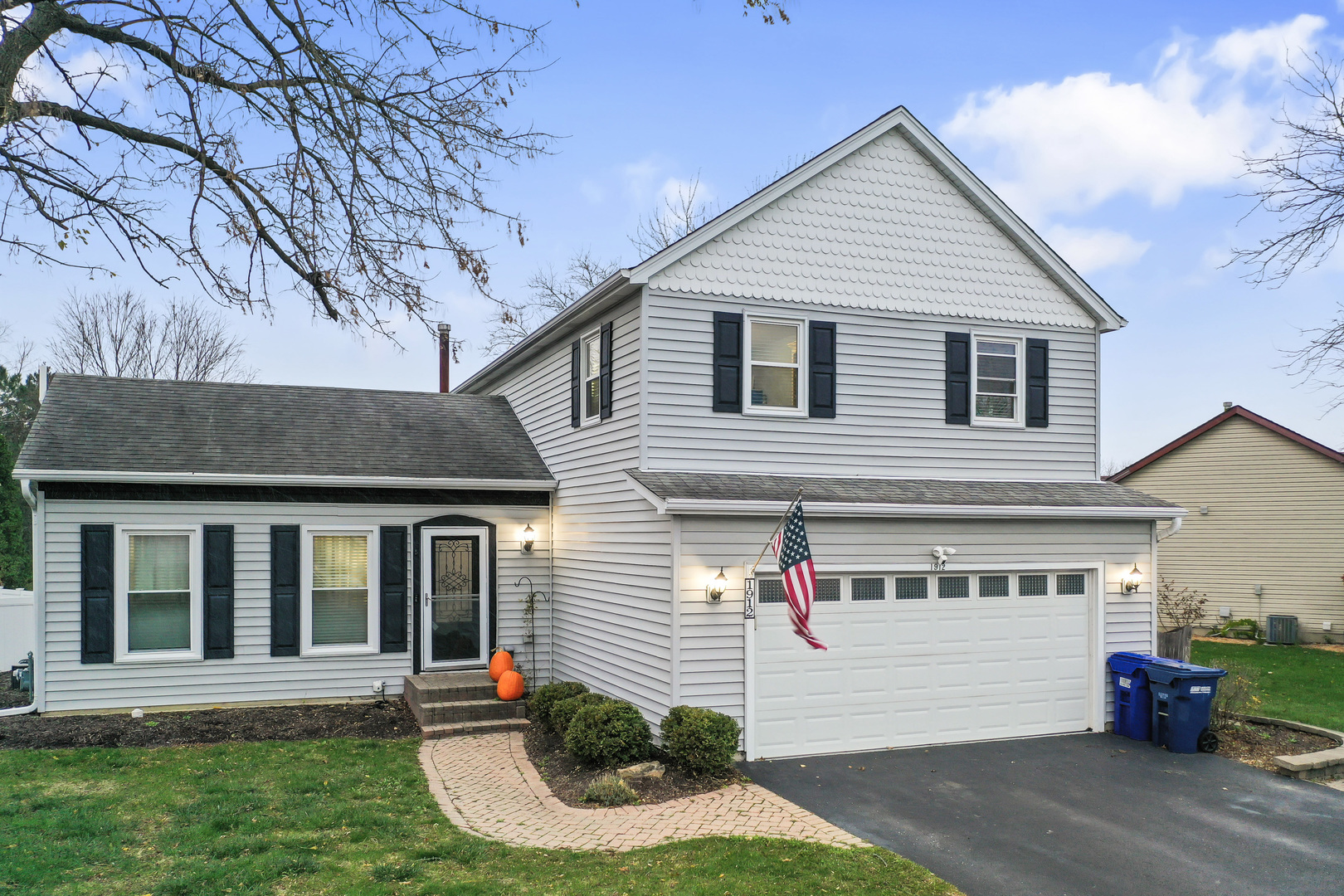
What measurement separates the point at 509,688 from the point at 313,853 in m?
5.10

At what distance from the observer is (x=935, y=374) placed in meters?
11.8

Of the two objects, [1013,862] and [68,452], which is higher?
[68,452]

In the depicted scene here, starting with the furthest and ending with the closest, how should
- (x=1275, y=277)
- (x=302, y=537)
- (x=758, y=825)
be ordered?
(x=1275, y=277), (x=302, y=537), (x=758, y=825)

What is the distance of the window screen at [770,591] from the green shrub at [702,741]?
1509 millimetres

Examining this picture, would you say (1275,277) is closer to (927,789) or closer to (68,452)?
(927,789)

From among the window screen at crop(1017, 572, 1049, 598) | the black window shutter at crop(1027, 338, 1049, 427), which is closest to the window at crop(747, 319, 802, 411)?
the black window shutter at crop(1027, 338, 1049, 427)

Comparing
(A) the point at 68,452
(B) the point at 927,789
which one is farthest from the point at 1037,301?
(A) the point at 68,452

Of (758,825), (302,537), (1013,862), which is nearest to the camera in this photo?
(1013,862)

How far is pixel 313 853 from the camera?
6.90 metres

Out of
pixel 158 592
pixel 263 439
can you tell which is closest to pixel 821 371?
pixel 263 439

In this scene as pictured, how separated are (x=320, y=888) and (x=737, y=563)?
518 centimetres

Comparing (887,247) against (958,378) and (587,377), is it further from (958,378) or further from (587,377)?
(587,377)

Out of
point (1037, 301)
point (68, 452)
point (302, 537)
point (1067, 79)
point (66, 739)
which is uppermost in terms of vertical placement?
point (1067, 79)

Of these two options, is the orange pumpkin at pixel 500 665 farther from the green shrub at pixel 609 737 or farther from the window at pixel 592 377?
the window at pixel 592 377
